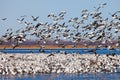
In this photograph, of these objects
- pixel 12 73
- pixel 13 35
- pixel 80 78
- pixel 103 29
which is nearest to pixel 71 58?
pixel 12 73

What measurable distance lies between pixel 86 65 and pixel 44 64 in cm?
359

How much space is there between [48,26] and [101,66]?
17.8 m

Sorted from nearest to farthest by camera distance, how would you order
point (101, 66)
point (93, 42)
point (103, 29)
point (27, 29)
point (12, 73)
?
point (103, 29) < point (93, 42) < point (27, 29) < point (12, 73) < point (101, 66)

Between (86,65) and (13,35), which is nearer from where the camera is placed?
(13,35)

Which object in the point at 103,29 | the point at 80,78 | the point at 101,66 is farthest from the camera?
the point at 101,66

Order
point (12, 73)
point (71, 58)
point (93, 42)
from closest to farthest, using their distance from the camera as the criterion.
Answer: point (93, 42) < point (12, 73) < point (71, 58)

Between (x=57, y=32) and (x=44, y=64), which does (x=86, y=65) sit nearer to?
(x=44, y=64)

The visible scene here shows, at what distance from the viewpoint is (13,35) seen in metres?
18.2

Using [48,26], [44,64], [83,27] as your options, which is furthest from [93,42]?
[44,64]

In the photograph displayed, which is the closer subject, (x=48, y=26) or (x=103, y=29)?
(x=103, y=29)

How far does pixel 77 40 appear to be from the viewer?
1673cm

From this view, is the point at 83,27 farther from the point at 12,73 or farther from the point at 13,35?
the point at 12,73

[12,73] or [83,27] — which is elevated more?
[83,27]

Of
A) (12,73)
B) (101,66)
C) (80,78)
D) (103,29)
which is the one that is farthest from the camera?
(101,66)
